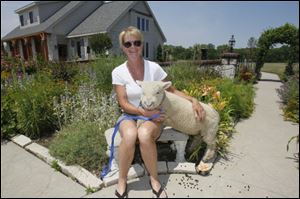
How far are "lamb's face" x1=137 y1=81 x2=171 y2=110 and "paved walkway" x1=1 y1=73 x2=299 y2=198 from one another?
35.3 inches

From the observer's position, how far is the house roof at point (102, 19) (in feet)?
59.5

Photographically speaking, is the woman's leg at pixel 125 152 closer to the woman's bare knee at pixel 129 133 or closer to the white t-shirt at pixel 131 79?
the woman's bare knee at pixel 129 133

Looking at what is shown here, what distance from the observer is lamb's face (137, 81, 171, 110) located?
7.84 ft

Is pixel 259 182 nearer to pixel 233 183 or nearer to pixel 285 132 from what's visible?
pixel 233 183

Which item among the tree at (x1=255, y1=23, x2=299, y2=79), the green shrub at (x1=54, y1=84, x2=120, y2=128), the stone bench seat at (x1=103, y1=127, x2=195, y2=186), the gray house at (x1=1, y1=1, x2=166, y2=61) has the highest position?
the gray house at (x1=1, y1=1, x2=166, y2=61)

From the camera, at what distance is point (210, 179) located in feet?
8.63

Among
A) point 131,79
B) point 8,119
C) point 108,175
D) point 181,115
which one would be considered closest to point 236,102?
point 181,115

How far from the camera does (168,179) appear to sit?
2.62 m

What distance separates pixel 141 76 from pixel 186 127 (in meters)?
0.86

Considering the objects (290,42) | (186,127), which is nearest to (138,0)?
(290,42)

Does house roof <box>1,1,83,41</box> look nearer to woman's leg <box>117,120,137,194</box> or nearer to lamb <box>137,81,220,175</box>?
lamb <box>137,81,220,175</box>

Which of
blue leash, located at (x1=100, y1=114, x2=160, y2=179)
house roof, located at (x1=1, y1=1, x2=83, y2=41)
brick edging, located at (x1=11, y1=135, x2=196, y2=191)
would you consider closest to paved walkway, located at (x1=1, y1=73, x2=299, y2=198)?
brick edging, located at (x1=11, y1=135, x2=196, y2=191)

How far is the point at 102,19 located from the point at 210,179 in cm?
1901

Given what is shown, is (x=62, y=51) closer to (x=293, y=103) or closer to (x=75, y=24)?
(x=75, y=24)
